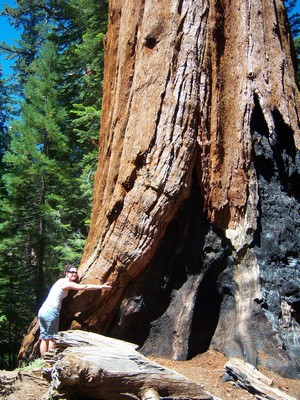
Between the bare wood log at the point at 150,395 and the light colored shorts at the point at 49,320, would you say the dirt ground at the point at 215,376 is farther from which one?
the light colored shorts at the point at 49,320

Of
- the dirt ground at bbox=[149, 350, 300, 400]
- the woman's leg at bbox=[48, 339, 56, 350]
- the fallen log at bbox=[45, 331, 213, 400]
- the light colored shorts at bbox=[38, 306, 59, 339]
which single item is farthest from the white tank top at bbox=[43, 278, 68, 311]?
the dirt ground at bbox=[149, 350, 300, 400]

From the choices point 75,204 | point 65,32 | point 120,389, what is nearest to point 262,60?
point 120,389

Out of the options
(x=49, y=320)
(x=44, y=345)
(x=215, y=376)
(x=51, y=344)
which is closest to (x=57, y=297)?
(x=49, y=320)

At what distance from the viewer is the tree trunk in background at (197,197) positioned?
491 cm

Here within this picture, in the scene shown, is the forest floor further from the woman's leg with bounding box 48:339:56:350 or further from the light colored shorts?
the light colored shorts

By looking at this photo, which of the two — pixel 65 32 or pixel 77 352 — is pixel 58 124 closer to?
pixel 65 32

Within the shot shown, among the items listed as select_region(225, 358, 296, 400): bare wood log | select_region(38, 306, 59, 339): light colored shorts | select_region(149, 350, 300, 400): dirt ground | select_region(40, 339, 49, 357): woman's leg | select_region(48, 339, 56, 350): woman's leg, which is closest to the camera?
select_region(225, 358, 296, 400): bare wood log

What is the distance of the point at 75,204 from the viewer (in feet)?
55.0

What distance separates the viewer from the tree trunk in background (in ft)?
16.1

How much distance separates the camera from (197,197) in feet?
17.4

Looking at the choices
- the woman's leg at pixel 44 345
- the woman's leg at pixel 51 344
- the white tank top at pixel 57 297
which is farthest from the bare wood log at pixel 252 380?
the woman's leg at pixel 44 345

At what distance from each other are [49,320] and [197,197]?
7.60 feet

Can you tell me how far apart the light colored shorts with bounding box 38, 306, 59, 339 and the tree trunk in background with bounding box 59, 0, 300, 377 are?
21 centimetres

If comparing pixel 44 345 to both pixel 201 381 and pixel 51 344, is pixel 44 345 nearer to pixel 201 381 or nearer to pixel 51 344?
pixel 51 344
